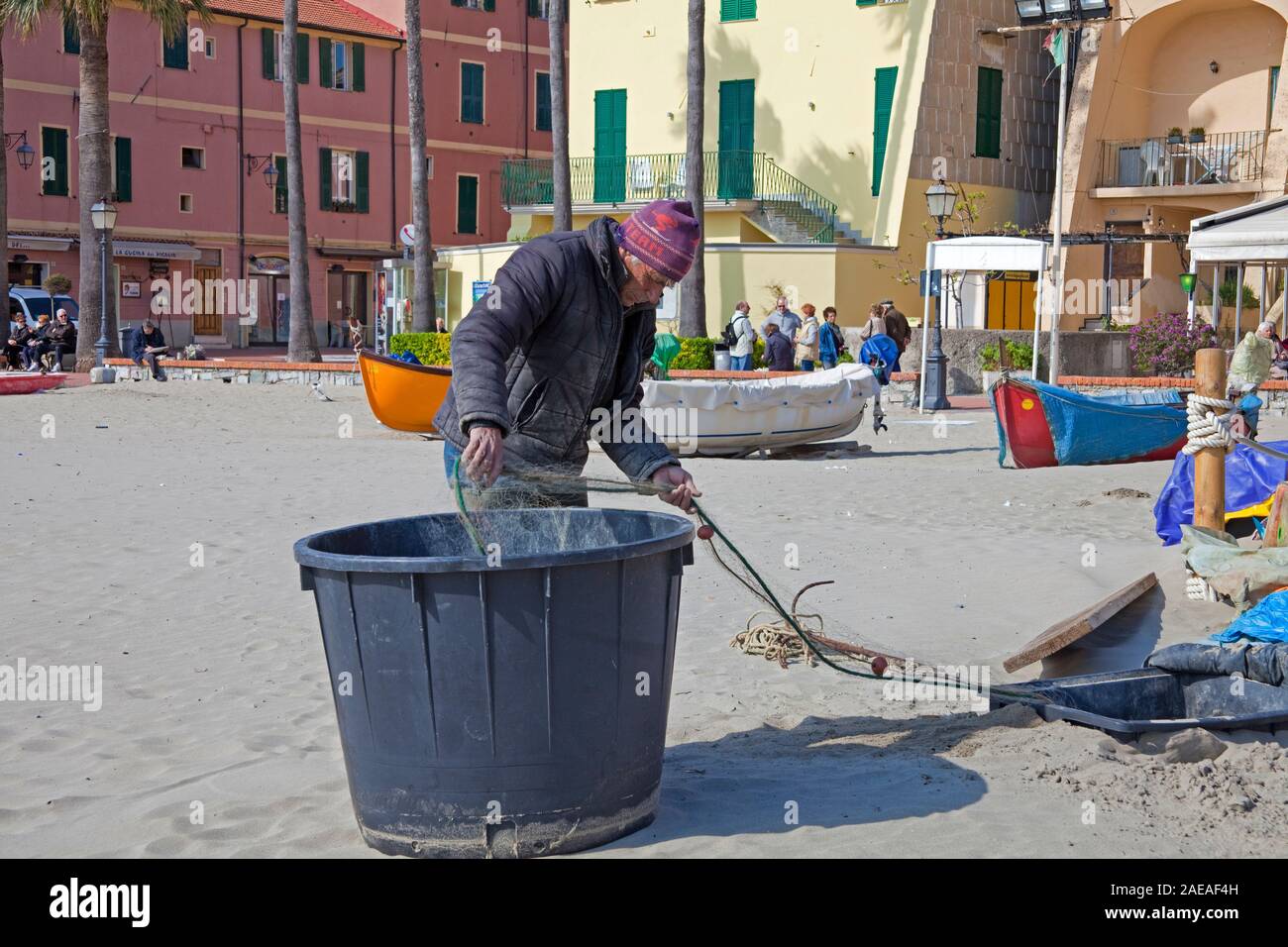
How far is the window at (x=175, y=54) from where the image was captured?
1786 inches

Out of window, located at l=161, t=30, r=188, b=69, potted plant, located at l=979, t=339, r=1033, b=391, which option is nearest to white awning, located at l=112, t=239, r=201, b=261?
window, located at l=161, t=30, r=188, b=69

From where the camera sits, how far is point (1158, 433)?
15.7 meters

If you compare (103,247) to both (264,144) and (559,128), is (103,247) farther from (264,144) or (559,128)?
(264,144)

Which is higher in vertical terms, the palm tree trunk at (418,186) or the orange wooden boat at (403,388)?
the palm tree trunk at (418,186)

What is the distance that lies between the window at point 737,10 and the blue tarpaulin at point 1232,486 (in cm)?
2663

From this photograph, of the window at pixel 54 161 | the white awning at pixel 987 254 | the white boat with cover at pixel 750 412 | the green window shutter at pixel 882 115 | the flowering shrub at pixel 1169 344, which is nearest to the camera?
the white boat with cover at pixel 750 412

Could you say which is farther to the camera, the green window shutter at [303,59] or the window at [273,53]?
the green window shutter at [303,59]

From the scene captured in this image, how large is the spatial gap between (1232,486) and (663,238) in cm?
683

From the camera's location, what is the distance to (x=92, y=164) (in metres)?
31.3

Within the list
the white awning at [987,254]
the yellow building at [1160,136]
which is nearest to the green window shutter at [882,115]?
the yellow building at [1160,136]

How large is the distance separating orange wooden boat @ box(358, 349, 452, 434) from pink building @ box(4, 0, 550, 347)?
1016 inches

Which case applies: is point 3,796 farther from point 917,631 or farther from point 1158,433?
point 1158,433

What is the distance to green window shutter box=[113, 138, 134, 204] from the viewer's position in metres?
44.7

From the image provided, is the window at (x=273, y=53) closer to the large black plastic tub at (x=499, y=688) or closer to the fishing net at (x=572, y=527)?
the fishing net at (x=572, y=527)
